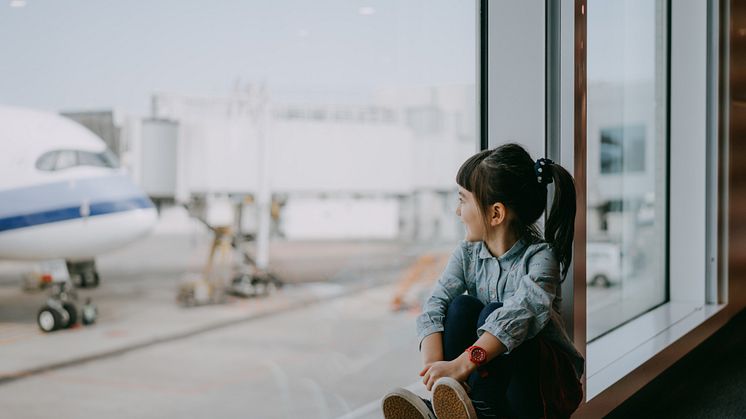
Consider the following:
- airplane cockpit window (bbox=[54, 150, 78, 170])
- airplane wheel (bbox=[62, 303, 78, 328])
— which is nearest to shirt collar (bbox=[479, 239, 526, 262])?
airplane cockpit window (bbox=[54, 150, 78, 170])

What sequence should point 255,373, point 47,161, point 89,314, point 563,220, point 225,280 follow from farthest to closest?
point 255,373 < point 225,280 < point 89,314 < point 47,161 < point 563,220

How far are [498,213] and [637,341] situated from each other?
1429 mm

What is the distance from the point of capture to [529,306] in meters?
1.06

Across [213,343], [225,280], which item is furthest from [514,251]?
[213,343]

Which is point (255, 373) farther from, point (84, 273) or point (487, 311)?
point (487, 311)

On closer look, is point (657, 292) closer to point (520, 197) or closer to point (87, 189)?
point (520, 197)

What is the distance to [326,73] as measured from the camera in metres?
7.36

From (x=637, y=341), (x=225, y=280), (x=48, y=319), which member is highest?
(x=637, y=341)

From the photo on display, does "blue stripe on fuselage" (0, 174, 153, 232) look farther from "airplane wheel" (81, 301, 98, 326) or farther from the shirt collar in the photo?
the shirt collar

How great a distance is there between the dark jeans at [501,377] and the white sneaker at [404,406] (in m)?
0.08

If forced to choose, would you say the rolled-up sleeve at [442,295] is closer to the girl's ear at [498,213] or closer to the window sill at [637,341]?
the girl's ear at [498,213]

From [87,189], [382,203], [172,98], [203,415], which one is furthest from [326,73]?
[87,189]

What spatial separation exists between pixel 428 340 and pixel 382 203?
6.14m

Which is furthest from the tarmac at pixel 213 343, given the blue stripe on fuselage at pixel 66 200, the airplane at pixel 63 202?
the blue stripe on fuselage at pixel 66 200
